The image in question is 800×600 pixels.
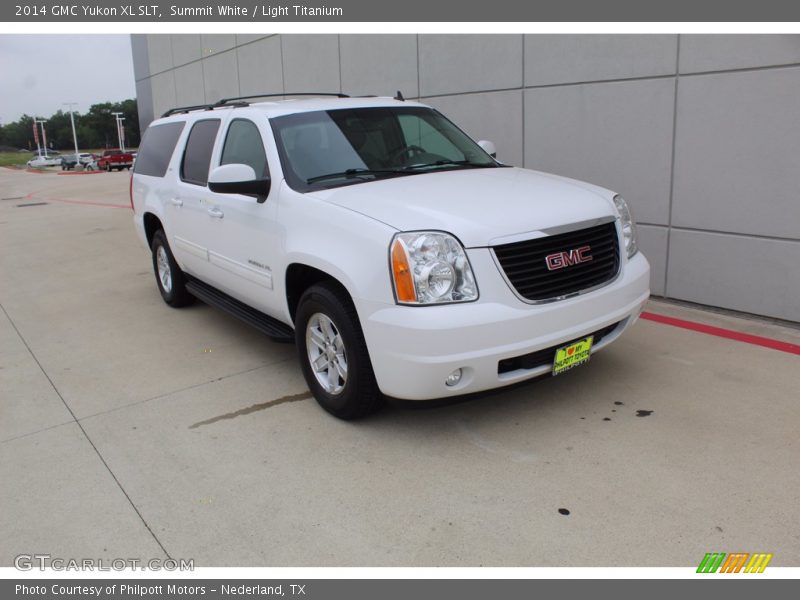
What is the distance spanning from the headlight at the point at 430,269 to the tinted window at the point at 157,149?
355cm

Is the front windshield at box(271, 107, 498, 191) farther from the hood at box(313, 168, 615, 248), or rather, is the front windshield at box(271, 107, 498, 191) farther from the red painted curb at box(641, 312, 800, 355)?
the red painted curb at box(641, 312, 800, 355)

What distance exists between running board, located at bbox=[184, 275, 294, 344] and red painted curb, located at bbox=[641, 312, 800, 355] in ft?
10.4

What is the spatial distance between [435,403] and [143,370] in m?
2.68

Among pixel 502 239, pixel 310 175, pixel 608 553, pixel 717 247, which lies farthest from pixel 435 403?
pixel 717 247

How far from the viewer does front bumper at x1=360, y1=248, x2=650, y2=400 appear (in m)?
3.45

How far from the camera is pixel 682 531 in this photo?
302 centimetres

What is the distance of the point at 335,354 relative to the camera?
4.11 meters

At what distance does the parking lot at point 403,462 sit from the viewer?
3.04 meters

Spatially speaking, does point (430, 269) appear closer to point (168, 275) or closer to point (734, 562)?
point (734, 562)

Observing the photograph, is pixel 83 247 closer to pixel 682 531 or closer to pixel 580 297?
pixel 580 297

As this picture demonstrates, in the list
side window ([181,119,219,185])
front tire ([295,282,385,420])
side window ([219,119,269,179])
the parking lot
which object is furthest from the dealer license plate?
side window ([181,119,219,185])

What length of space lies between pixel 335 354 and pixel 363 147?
150 cm

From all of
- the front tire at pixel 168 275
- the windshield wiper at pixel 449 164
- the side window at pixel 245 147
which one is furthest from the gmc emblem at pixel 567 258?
the front tire at pixel 168 275

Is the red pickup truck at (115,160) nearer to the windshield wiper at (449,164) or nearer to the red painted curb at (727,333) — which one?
the windshield wiper at (449,164)
